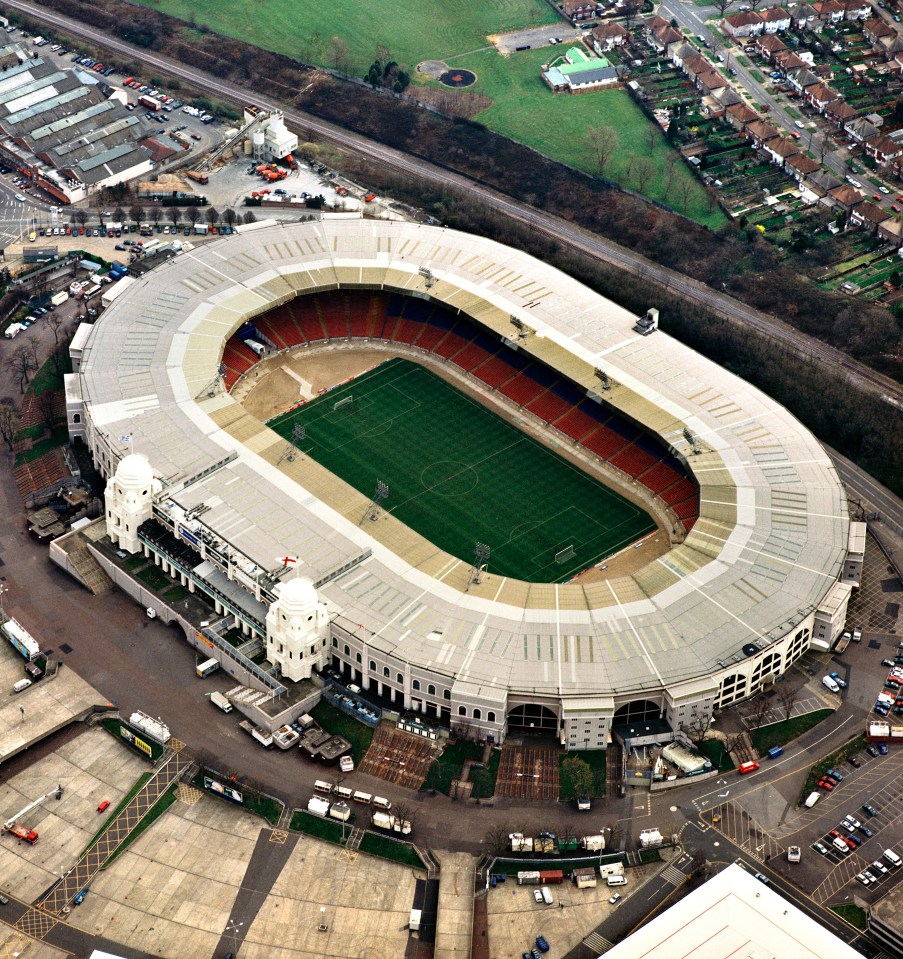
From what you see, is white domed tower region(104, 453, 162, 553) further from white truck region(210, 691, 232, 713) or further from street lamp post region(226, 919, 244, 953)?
street lamp post region(226, 919, 244, 953)

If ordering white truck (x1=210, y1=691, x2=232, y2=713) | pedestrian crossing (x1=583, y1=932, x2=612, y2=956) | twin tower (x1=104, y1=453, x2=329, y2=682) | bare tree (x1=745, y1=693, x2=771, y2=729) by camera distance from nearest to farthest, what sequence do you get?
pedestrian crossing (x1=583, y1=932, x2=612, y2=956), twin tower (x1=104, y1=453, x2=329, y2=682), bare tree (x1=745, y1=693, x2=771, y2=729), white truck (x1=210, y1=691, x2=232, y2=713)

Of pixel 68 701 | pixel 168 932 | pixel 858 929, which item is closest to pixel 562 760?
pixel 858 929

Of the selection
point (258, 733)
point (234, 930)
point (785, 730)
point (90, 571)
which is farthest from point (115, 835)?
point (785, 730)

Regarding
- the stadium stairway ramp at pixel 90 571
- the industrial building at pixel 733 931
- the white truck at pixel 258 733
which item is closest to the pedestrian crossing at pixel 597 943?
the industrial building at pixel 733 931

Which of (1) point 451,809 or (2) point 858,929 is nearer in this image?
(2) point 858,929

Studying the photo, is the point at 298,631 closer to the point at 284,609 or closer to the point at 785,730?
the point at 284,609

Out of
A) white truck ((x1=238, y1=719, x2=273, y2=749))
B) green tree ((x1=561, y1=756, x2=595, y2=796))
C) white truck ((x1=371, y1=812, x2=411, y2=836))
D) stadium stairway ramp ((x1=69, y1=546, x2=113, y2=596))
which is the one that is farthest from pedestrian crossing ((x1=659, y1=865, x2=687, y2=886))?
stadium stairway ramp ((x1=69, y1=546, x2=113, y2=596))

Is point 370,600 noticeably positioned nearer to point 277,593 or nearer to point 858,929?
point 277,593
